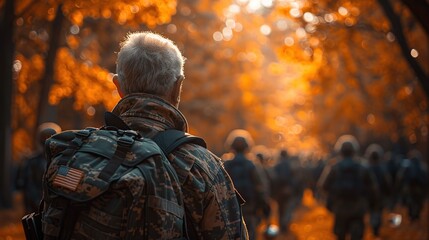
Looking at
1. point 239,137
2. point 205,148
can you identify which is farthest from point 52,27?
point 205,148

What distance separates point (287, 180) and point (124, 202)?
1748 centimetres

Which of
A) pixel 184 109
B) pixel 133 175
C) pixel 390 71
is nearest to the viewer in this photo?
pixel 133 175

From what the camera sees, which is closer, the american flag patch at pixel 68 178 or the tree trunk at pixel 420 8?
the american flag patch at pixel 68 178

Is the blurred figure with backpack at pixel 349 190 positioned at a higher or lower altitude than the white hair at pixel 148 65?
lower

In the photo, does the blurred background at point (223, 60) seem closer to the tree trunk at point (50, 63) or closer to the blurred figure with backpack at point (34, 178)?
the tree trunk at point (50, 63)

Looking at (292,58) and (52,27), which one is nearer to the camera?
(292,58)

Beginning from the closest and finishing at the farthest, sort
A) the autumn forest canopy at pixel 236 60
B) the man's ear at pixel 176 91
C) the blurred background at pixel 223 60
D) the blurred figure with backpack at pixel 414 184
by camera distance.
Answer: the man's ear at pixel 176 91, the blurred background at pixel 223 60, the autumn forest canopy at pixel 236 60, the blurred figure with backpack at pixel 414 184

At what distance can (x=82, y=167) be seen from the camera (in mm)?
2965

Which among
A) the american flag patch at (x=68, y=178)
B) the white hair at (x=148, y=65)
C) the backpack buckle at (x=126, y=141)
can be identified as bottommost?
the american flag patch at (x=68, y=178)

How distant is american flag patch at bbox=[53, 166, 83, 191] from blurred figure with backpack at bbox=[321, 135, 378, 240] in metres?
9.41

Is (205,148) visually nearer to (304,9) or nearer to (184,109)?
(304,9)

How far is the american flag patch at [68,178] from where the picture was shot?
2938 mm

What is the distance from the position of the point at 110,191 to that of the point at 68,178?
0.16m

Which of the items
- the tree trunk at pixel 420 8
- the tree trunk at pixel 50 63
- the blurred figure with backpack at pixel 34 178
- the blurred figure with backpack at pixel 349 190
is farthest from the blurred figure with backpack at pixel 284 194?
the tree trunk at pixel 420 8
